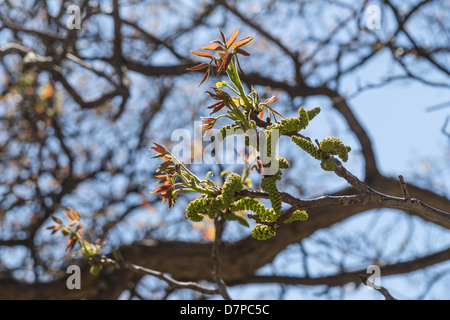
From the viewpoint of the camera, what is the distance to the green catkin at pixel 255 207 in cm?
139

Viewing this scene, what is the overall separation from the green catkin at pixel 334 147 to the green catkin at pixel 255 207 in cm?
25

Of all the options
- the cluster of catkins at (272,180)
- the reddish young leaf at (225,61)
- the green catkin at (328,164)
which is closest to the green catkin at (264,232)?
the cluster of catkins at (272,180)

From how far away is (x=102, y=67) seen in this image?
557 cm

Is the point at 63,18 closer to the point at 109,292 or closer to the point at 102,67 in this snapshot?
the point at 102,67

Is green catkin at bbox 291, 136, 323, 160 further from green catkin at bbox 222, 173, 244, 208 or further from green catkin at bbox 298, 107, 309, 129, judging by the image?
green catkin at bbox 222, 173, 244, 208

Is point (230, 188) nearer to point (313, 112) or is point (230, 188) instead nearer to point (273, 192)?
point (273, 192)

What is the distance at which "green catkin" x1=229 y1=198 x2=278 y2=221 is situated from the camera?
1.39 metres

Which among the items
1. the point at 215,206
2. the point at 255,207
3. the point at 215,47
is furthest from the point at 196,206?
the point at 215,47

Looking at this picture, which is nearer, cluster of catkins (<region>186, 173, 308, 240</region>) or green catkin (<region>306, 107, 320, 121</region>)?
cluster of catkins (<region>186, 173, 308, 240</region>)

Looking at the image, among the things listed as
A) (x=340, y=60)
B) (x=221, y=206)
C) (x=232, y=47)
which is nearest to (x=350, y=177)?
(x=221, y=206)

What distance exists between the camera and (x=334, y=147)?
1332mm

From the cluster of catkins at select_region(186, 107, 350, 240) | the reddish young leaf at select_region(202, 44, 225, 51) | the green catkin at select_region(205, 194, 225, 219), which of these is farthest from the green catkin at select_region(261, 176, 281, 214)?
the reddish young leaf at select_region(202, 44, 225, 51)

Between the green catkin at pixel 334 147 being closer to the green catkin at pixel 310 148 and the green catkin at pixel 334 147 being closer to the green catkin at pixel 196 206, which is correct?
the green catkin at pixel 310 148

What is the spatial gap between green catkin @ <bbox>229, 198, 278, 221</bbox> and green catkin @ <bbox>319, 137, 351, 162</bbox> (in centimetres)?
25
